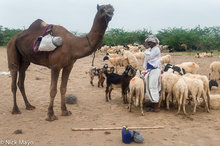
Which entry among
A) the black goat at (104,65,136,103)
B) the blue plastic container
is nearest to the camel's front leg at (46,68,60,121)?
the blue plastic container

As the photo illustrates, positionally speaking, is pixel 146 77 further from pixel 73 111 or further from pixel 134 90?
pixel 73 111

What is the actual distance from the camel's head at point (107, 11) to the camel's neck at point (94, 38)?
0.13m

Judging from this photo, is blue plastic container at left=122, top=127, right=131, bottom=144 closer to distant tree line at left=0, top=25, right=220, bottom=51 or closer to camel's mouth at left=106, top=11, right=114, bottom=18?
camel's mouth at left=106, top=11, right=114, bottom=18

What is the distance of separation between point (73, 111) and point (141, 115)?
198 centimetres

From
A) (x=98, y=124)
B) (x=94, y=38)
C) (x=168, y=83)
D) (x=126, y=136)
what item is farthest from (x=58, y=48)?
(x=168, y=83)

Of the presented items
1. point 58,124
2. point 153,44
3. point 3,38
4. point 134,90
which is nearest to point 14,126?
A: point 58,124

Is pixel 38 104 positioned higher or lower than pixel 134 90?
lower

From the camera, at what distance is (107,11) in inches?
197

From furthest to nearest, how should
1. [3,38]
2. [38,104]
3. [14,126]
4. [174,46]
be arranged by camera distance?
[3,38]
[174,46]
[38,104]
[14,126]

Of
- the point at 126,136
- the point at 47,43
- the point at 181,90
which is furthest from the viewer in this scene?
the point at 181,90

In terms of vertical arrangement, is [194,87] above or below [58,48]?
below

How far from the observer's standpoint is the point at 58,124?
5.45m

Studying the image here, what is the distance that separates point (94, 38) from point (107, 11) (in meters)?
0.73

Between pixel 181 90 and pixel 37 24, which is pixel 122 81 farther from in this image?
pixel 37 24
